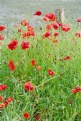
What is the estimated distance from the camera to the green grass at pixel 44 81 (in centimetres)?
431

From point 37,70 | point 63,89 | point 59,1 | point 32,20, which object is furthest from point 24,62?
point 59,1

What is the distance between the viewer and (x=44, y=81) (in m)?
4.61

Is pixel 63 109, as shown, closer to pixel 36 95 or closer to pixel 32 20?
pixel 36 95

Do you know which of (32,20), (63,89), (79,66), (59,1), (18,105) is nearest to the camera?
(18,105)

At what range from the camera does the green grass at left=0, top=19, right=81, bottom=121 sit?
4.31 meters

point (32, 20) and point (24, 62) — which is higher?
point (24, 62)

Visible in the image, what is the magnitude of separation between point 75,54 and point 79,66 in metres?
0.22

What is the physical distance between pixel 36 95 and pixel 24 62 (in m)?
0.55

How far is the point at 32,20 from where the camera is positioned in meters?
12.1

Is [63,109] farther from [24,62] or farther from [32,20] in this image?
[32,20]

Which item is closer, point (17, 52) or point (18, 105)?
point (18, 105)

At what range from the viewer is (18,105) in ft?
14.3

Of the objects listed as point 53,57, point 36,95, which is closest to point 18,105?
point 36,95

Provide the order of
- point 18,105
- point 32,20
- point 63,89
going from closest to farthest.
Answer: point 18,105
point 63,89
point 32,20
